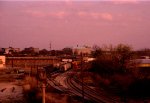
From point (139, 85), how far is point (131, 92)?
6.09 ft

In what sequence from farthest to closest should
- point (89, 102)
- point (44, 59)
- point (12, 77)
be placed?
point (44, 59), point (12, 77), point (89, 102)

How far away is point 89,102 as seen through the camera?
82.4 ft

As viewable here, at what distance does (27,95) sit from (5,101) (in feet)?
13.5

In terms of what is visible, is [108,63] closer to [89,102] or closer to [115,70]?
[115,70]

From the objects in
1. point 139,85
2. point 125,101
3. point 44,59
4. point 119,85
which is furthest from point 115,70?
point 44,59

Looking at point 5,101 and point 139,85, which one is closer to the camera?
point 5,101

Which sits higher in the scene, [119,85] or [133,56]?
[133,56]

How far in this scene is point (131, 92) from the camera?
32.4m

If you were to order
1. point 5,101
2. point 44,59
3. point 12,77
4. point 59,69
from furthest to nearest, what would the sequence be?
point 44,59 < point 59,69 < point 12,77 < point 5,101

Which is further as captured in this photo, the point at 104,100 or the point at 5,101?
the point at 5,101

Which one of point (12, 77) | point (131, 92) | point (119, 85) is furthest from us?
point (12, 77)

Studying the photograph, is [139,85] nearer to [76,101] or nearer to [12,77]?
[76,101]

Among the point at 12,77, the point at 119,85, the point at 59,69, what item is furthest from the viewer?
the point at 59,69

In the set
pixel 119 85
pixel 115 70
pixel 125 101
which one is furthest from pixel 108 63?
pixel 125 101
